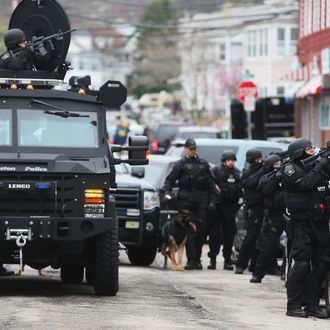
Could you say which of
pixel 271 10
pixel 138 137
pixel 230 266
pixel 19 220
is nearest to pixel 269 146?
pixel 230 266

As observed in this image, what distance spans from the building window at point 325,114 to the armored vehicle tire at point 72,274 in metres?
28.4

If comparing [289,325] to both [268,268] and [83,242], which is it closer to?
[83,242]

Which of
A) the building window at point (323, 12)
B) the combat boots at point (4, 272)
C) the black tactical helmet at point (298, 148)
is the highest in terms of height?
the building window at point (323, 12)

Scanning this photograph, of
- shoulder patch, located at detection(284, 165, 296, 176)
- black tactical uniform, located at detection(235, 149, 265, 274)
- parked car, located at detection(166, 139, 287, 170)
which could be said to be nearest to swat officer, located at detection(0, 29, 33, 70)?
shoulder patch, located at detection(284, 165, 296, 176)

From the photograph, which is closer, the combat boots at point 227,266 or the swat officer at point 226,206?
the swat officer at point 226,206

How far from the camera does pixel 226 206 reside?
69.1 feet

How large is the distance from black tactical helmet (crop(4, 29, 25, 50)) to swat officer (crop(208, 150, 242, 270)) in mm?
5139

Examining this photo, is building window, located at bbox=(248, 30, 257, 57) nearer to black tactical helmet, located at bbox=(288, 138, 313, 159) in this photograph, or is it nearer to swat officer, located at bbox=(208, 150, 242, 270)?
swat officer, located at bbox=(208, 150, 242, 270)

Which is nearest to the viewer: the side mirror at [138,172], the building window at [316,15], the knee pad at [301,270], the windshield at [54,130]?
the knee pad at [301,270]

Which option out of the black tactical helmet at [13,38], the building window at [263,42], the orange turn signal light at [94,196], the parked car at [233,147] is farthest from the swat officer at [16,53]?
the building window at [263,42]

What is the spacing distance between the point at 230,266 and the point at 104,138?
232 inches

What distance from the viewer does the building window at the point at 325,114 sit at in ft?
148

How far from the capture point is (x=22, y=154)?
1496 centimetres

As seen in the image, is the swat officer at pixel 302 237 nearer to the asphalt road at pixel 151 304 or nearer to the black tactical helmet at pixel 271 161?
the asphalt road at pixel 151 304
